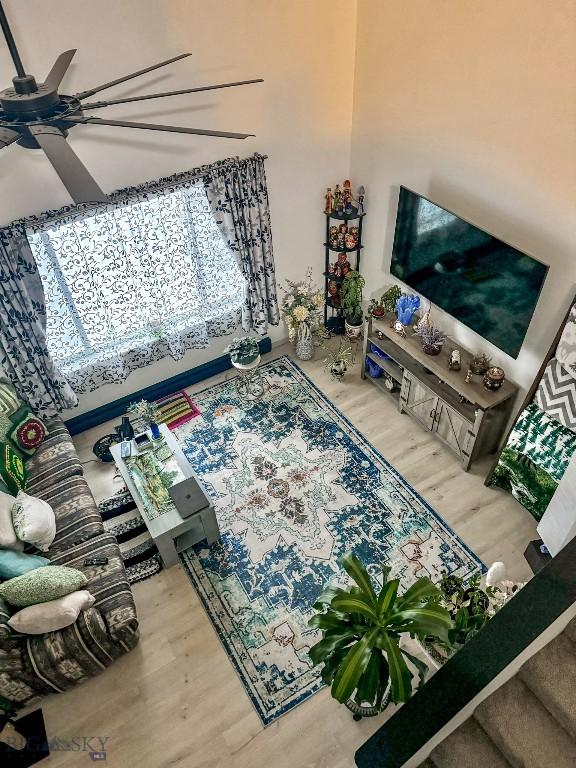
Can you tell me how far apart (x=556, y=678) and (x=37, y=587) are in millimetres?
2897

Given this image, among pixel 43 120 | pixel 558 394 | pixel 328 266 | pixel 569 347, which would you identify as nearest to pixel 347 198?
pixel 328 266

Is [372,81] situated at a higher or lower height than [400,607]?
higher

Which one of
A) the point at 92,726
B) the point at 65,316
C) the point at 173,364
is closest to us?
the point at 92,726

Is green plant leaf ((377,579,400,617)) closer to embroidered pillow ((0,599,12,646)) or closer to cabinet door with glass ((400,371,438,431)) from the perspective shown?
embroidered pillow ((0,599,12,646))

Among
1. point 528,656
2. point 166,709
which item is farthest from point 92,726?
point 528,656

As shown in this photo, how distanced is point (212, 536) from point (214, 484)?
0.61 m

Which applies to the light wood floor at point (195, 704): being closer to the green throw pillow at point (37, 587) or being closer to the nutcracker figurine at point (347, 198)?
the green throw pillow at point (37, 587)

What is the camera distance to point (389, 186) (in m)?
5.20

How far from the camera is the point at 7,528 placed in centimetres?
388

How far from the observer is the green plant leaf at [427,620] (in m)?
2.77

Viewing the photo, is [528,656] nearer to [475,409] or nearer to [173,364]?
[475,409]

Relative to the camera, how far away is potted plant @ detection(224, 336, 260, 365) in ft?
18.2

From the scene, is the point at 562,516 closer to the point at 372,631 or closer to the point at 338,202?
the point at 372,631

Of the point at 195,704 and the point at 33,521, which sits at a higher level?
the point at 33,521
